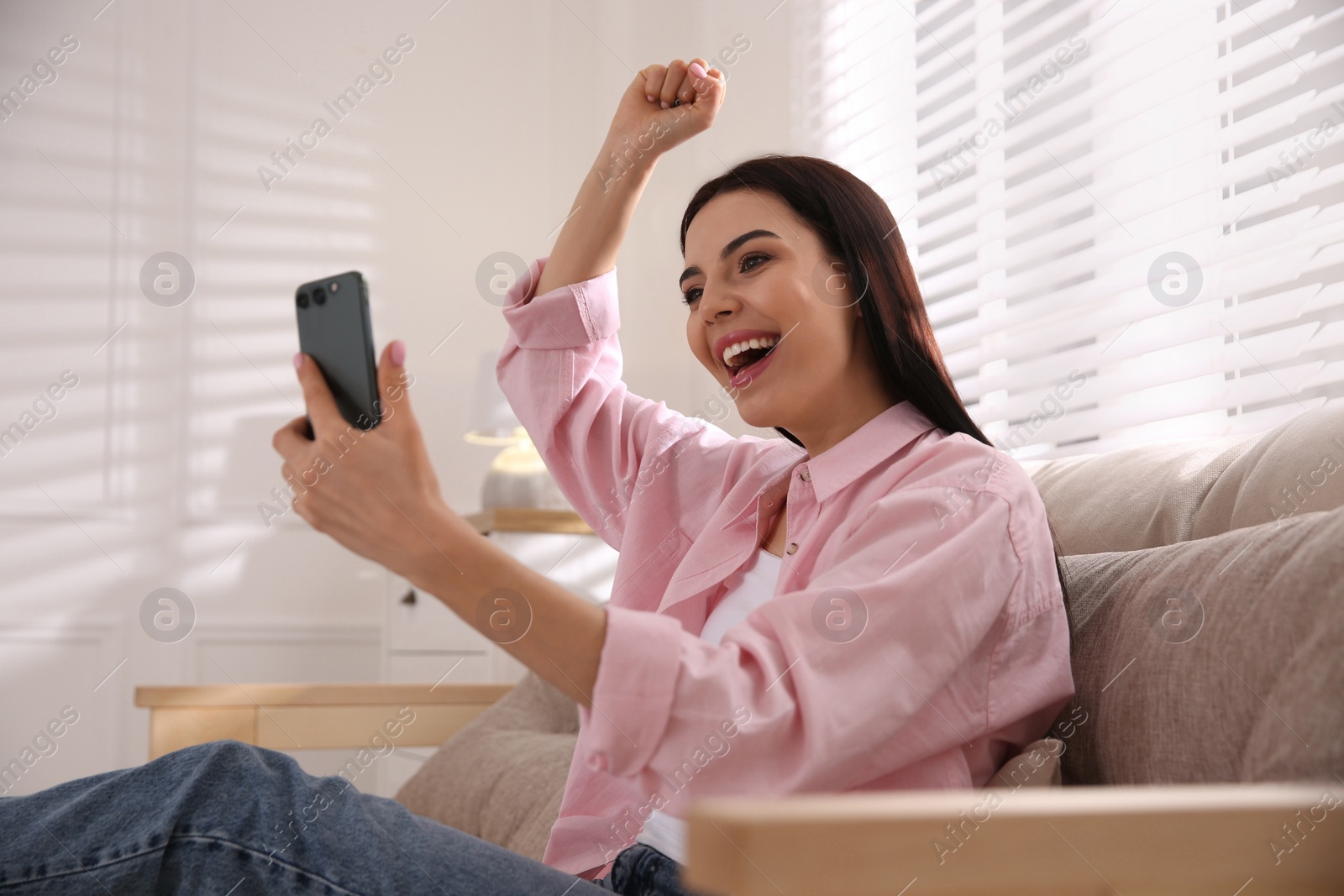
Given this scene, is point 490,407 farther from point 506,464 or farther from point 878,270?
point 878,270

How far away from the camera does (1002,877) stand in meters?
0.52

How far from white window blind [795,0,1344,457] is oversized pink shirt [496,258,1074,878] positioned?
64 cm

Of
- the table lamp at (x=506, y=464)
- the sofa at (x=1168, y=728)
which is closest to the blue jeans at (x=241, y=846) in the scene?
the sofa at (x=1168, y=728)

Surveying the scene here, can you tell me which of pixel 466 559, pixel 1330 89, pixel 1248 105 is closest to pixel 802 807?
pixel 466 559

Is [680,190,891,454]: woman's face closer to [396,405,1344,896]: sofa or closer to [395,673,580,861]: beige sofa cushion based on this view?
[396,405,1344,896]: sofa

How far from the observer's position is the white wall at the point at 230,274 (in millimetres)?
2785

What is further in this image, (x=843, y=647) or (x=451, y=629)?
(x=451, y=629)

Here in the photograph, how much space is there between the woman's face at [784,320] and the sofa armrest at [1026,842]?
598 millimetres

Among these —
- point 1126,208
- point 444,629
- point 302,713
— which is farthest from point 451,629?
point 1126,208

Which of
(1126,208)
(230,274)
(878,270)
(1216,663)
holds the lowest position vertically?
(1216,663)

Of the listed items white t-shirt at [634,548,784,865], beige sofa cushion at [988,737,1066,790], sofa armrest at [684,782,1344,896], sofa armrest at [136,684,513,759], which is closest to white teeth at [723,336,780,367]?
white t-shirt at [634,548,784,865]

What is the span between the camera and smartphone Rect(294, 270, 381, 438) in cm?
65

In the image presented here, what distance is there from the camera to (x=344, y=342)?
2.21ft

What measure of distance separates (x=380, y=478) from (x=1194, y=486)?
0.76m
